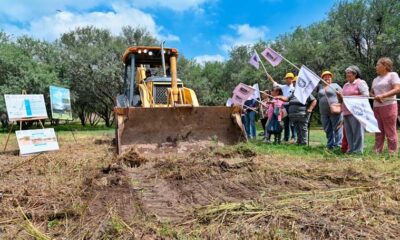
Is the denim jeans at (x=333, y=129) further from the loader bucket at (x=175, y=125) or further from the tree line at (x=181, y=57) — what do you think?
the tree line at (x=181, y=57)

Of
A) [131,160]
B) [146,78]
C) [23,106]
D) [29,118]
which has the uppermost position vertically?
[146,78]

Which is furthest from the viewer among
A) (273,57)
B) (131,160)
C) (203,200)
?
(273,57)

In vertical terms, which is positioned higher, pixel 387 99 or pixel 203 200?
pixel 387 99

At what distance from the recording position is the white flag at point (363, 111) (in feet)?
19.4

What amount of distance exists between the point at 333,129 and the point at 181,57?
2715 centimetres

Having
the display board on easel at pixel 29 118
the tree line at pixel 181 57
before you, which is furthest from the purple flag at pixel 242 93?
the tree line at pixel 181 57

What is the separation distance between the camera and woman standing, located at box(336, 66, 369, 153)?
645cm

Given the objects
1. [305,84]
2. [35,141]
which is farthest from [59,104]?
[305,84]

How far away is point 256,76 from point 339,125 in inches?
896

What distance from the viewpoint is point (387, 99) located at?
6.19 metres

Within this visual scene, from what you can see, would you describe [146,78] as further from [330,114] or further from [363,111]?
[363,111]

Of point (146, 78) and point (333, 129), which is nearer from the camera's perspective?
point (333, 129)

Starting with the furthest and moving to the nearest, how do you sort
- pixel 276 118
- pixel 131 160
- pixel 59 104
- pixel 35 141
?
1. pixel 59 104
2. pixel 276 118
3. pixel 35 141
4. pixel 131 160

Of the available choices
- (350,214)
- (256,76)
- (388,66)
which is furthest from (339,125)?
(256,76)
